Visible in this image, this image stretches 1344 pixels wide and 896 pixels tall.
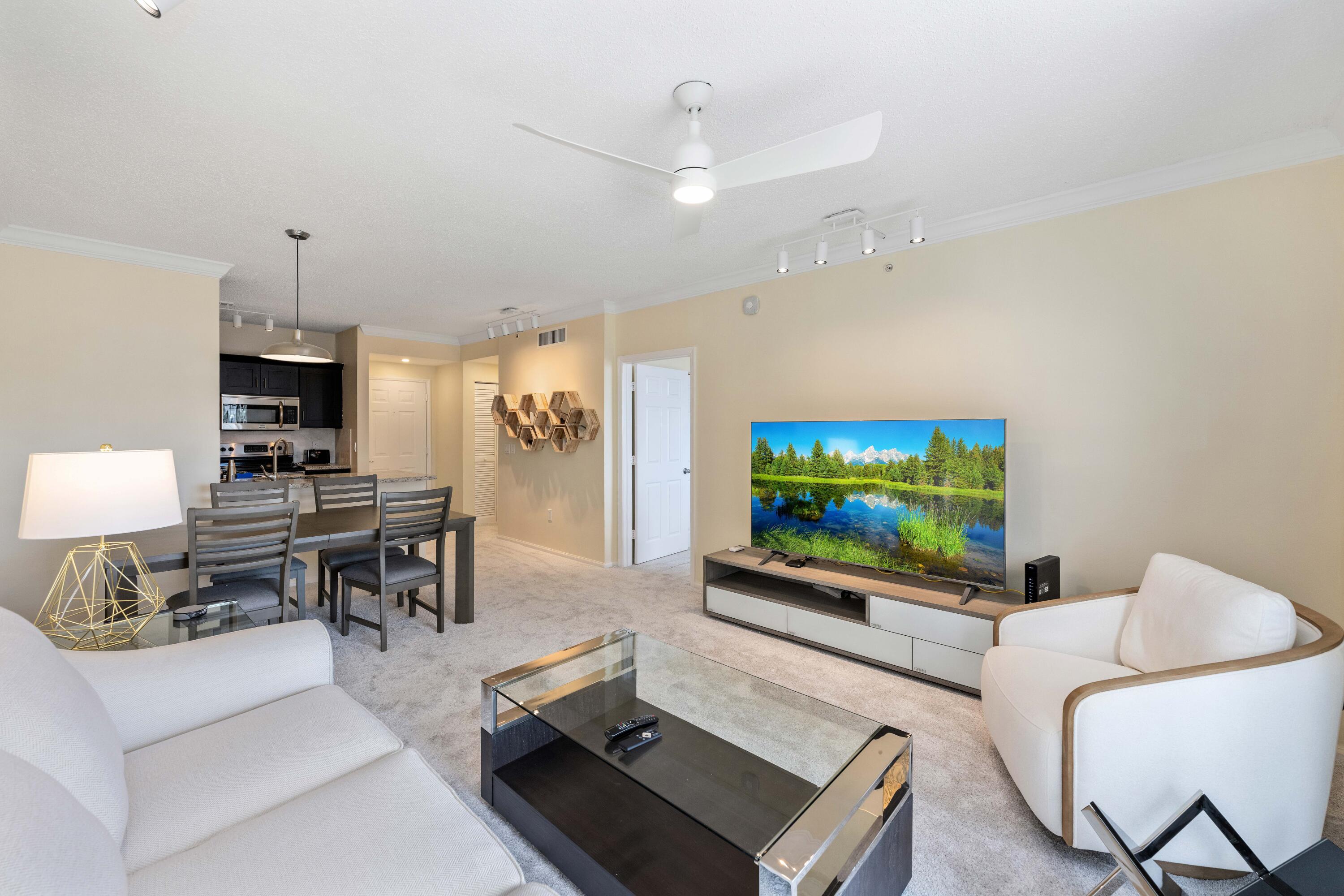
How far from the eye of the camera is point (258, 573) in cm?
336

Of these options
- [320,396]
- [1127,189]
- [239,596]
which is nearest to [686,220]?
[1127,189]

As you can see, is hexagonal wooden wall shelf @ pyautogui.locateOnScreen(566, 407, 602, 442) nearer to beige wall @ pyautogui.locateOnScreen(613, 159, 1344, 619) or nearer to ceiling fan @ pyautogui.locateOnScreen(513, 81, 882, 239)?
beige wall @ pyautogui.locateOnScreen(613, 159, 1344, 619)

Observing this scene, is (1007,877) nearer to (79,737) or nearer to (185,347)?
(79,737)

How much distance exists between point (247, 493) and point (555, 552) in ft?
9.11

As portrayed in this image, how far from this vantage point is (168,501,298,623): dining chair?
2.62 m

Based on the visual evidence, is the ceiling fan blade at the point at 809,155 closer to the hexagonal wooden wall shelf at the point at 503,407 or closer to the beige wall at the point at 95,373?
the beige wall at the point at 95,373

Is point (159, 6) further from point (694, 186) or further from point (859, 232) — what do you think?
point (859, 232)

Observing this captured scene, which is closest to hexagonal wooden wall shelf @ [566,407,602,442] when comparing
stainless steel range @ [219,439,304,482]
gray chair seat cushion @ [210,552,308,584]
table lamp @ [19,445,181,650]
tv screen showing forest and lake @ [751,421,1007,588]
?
tv screen showing forest and lake @ [751,421,1007,588]

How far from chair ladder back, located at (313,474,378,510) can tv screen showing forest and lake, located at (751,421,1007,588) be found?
10.0ft

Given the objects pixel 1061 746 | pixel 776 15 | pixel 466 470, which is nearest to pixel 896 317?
pixel 776 15

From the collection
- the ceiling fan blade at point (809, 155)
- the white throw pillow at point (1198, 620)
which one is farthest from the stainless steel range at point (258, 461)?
the white throw pillow at point (1198, 620)

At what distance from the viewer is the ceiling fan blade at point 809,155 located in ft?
5.63

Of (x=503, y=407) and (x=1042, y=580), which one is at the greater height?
(x=503, y=407)

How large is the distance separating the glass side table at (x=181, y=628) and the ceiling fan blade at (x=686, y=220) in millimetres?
2253
